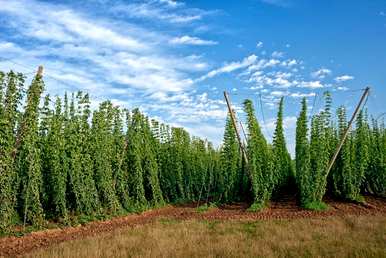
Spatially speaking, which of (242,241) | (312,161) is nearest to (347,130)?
(312,161)

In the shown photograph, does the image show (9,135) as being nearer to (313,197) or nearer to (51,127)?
(51,127)

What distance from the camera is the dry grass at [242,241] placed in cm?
693

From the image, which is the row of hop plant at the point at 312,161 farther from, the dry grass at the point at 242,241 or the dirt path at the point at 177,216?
the dry grass at the point at 242,241

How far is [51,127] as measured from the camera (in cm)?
1175

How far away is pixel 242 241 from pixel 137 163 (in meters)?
7.10

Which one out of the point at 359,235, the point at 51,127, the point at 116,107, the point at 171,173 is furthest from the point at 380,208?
the point at 51,127

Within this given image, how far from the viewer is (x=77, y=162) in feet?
39.2

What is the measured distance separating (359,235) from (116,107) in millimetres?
8712

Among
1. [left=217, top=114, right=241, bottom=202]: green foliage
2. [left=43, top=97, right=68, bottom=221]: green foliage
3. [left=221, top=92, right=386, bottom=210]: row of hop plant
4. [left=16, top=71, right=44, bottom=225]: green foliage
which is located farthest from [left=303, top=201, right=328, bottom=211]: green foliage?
[left=16, top=71, right=44, bottom=225]: green foliage

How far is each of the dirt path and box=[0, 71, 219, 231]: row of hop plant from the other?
20.9 inches

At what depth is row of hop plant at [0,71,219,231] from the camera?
10.5m

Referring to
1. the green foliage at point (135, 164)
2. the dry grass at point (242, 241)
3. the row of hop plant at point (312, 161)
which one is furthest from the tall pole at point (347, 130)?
the green foliage at point (135, 164)

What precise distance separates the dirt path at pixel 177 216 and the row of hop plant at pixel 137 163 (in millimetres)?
466

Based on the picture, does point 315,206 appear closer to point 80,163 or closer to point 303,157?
point 303,157
